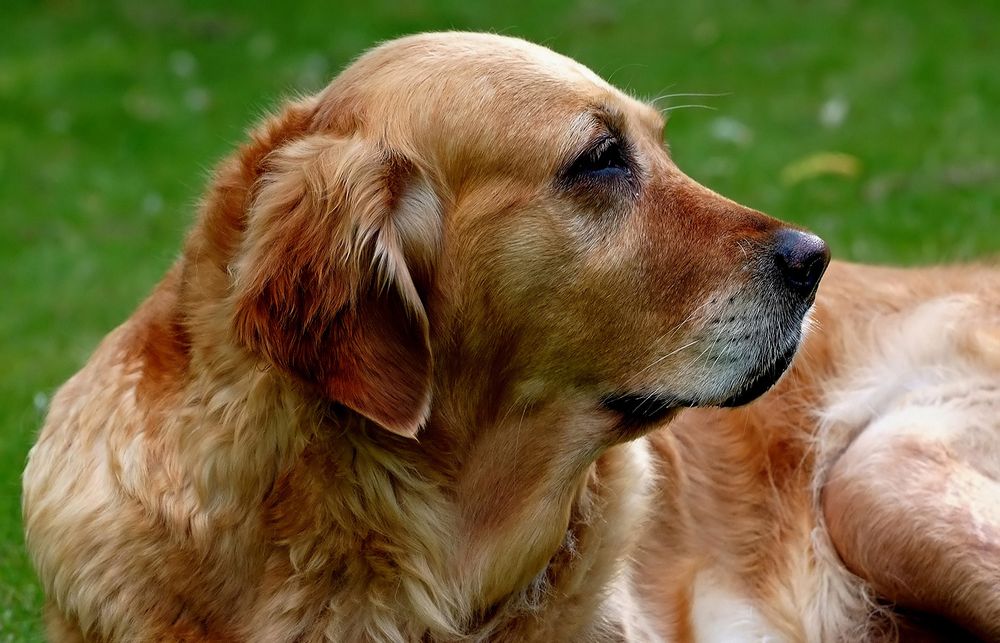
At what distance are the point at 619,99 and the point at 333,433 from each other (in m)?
1.09

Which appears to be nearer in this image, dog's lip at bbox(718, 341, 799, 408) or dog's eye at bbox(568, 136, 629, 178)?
dog's eye at bbox(568, 136, 629, 178)

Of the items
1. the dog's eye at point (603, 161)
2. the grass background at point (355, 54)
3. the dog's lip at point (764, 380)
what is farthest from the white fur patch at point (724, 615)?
the grass background at point (355, 54)

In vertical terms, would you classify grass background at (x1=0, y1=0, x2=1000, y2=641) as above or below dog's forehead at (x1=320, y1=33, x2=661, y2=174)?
below

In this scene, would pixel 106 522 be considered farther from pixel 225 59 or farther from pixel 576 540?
pixel 225 59

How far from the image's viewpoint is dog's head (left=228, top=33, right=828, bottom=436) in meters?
3.04

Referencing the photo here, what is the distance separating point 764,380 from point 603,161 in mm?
677

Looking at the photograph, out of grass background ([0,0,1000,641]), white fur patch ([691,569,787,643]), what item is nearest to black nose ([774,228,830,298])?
white fur patch ([691,569,787,643])

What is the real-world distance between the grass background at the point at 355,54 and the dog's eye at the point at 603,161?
101 inches

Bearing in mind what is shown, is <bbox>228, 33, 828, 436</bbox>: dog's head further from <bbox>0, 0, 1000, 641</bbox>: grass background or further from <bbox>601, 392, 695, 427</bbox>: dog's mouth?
<bbox>0, 0, 1000, 641</bbox>: grass background

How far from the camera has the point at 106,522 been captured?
3154mm

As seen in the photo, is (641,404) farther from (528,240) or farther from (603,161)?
(603,161)

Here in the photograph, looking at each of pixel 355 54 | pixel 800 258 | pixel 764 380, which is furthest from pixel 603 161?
pixel 355 54

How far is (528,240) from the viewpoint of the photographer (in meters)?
3.10

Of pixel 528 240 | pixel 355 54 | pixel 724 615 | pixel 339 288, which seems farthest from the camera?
pixel 355 54
